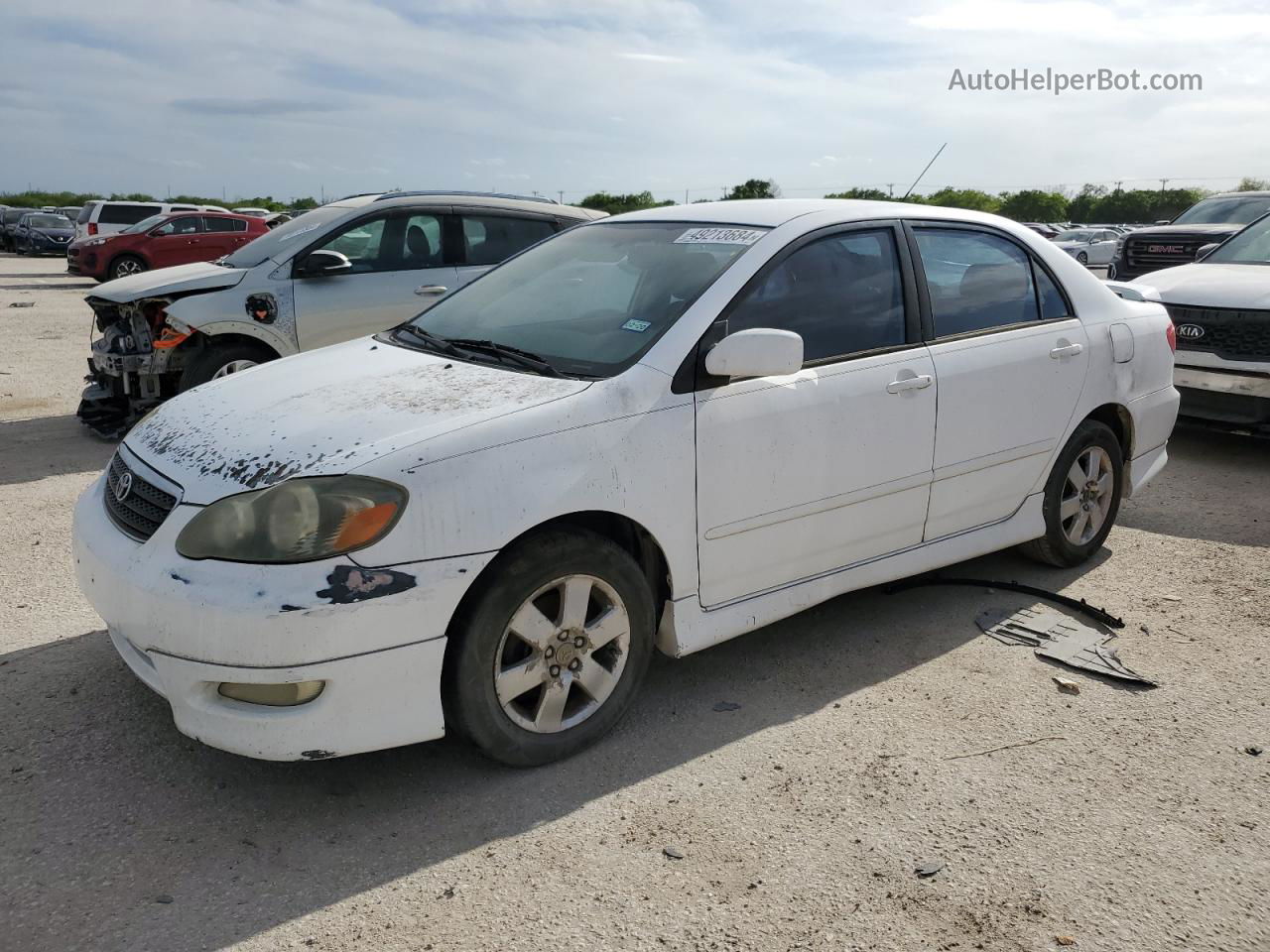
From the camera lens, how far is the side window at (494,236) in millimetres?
8109

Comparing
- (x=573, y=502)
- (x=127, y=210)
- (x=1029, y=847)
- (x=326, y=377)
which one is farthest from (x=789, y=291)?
(x=127, y=210)

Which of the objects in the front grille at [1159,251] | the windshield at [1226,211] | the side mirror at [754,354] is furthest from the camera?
the windshield at [1226,211]

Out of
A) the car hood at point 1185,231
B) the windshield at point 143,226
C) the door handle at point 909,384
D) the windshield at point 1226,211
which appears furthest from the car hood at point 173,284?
the windshield at point 143,226

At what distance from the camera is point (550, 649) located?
3.13 metres

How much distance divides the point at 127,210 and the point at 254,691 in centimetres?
2489

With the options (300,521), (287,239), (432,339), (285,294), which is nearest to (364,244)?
(287,239)

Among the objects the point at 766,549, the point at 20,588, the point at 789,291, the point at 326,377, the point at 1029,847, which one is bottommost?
the point at 1029,847

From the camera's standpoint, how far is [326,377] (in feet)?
11.9

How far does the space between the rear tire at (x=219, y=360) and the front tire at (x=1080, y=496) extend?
525 cm

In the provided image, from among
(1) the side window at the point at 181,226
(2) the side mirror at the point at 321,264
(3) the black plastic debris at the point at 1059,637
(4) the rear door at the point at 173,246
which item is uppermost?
(1) the side window at the point at 181,226

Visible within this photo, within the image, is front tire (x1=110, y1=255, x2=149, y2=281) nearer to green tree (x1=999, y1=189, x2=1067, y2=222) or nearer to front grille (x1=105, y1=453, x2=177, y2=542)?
front grille (x1=105, y1=453, x2=177, y2=542)

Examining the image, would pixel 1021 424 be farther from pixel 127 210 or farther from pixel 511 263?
pixel 127 210

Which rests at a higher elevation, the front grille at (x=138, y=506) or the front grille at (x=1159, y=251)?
the front grille at (x=1159, y=251)

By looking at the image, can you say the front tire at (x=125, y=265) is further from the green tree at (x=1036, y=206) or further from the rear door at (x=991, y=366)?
the green tree at (x=1036, y=206)
